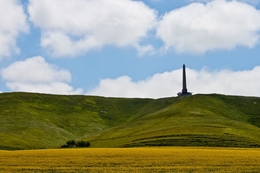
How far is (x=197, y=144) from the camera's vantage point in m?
106

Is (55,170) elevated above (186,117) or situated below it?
below

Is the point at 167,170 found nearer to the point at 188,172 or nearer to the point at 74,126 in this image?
the point at 188,172

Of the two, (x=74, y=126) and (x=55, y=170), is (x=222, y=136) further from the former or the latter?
(x=74, y=126)

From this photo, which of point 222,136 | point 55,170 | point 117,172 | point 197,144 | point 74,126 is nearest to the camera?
point 117,172

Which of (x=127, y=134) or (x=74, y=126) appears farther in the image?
(x=74, y=126)

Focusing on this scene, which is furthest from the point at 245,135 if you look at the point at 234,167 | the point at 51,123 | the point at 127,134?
the point at 51,123

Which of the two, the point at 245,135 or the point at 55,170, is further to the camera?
the point at 245,135

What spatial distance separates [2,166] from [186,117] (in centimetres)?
11696

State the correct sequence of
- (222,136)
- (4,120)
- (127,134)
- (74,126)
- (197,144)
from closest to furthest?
(197,144), (222,136), (127,134), (4,120), (74,126)

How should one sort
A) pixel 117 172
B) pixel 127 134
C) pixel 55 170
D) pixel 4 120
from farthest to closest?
pixel 4 120 → pixel 127 134 → pixel 55 170 → pixel 117 172

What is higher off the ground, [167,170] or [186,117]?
[186,117]

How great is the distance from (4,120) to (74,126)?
32447mm

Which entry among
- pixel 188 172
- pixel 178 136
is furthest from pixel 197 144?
pixel 188 172

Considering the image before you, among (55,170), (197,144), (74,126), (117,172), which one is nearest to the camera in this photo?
(117,172)
